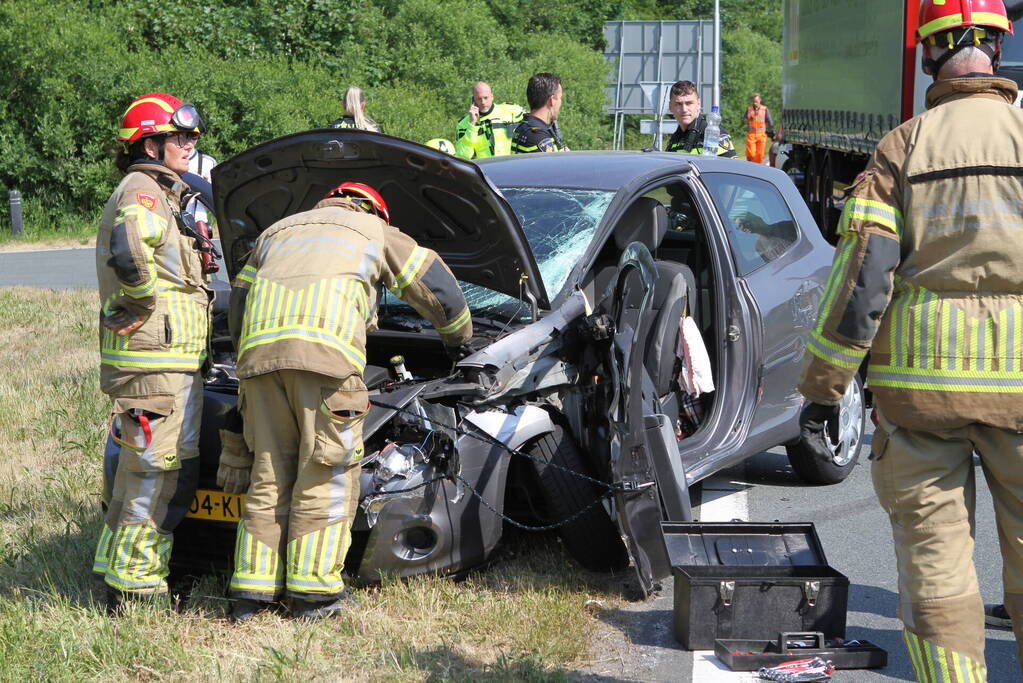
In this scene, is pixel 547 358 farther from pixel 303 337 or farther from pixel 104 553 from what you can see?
pixel 104 553

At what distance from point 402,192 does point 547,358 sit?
2.87 feet

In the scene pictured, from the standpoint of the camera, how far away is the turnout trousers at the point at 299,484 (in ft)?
14.1

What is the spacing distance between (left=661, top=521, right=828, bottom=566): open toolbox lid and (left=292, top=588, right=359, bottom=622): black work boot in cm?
118

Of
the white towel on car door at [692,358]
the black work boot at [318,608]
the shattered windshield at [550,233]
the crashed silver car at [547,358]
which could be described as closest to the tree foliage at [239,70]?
the shattered windshield at [550,233]

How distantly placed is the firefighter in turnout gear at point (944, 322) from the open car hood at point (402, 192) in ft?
5.89

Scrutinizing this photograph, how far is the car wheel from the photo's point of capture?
20.4 ft

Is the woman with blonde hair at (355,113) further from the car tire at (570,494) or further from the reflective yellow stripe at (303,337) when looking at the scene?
the reflective yellow stripe at (303,337)

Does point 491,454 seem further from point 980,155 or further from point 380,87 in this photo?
point 380,87

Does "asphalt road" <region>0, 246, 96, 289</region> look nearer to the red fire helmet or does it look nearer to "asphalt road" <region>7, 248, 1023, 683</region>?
"asphalt road" <region>7, 248, 1023, 683</region>

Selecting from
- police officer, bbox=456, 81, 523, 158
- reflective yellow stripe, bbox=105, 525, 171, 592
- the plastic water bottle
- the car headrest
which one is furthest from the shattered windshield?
police officer, bbox=456, 81, 523, 158

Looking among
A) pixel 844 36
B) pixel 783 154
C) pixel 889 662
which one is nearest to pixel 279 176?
pixel 889 662

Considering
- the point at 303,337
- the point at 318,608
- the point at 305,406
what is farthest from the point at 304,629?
the point at 303,337

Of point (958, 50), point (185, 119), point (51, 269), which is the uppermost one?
point (958, 50)

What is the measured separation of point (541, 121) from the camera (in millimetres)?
9203
